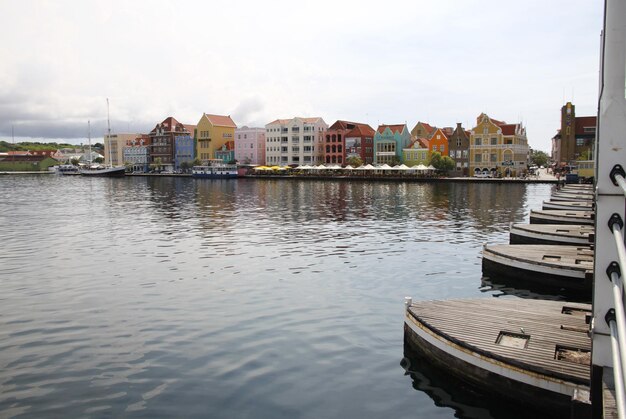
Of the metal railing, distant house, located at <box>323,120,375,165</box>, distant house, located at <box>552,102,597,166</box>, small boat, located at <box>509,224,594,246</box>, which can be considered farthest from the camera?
distant house, located at <box>323,120,375,165</box>

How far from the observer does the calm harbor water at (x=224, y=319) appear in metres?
14.1

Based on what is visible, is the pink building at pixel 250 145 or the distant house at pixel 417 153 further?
the pink building at pixel 250 145

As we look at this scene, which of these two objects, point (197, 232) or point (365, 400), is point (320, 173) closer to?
point (197, 232)

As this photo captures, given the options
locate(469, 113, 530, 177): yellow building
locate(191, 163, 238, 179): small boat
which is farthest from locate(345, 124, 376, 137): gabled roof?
locate(191, 163, 238, 179): small boat

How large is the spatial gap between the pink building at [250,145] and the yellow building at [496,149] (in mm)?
78144

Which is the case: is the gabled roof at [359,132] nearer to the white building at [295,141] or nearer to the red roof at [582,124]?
the white building at [295,141]

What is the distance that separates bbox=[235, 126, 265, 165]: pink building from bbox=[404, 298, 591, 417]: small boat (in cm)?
17576

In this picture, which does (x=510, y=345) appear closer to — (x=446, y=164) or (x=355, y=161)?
(x=446, y=164)

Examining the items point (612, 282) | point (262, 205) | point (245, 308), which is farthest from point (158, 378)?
point (262, 205)

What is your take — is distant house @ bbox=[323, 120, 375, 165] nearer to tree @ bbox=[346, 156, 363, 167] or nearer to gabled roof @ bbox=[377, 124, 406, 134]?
tree @ bbox=[346, 156, 363, 167]

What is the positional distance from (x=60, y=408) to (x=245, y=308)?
31.1 ft

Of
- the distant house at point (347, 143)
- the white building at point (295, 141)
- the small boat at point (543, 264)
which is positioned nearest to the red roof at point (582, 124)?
the distant house at point (347, 143)

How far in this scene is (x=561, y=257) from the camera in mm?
27078

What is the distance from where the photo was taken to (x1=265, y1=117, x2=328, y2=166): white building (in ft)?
577
